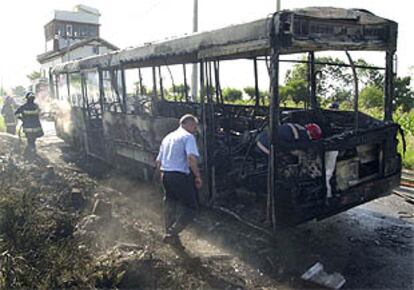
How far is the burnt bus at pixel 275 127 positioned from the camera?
15.2 ft

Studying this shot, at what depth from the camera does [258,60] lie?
7.11 meters

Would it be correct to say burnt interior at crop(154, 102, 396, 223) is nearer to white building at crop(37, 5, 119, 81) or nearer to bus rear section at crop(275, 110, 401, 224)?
bus rear section at crop(275, 110, 401, 224)

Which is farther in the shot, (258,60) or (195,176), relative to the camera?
(258,60)

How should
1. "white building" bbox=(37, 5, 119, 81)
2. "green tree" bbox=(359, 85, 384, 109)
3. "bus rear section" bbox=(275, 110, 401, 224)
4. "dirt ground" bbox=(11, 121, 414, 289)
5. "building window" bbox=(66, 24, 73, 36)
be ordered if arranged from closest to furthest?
"dirt ground" bbox=(11, 121, 414, 289) < "bus rear section" bbox=(275, 110, 401, 224) < "green tree" bbox=(359, 85, 384, 109) < "white building" bbox=(37, 5, 119, 81) < "building window" bbox=(66, 24, 73, 36)

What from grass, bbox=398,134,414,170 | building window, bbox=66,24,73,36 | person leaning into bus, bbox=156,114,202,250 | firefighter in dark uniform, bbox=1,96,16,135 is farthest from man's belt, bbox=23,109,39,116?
building window, bbox=66,24,73,36

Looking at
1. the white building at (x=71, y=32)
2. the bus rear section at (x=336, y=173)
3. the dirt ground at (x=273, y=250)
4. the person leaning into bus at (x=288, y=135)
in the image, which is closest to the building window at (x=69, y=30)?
the white building at (x=71, y=32)

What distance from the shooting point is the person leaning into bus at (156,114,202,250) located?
508cm

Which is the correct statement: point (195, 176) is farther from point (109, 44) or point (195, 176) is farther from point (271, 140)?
point (109, 44)

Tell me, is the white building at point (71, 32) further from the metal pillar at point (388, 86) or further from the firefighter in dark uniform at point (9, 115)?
the metal pillar at point (388, 86)

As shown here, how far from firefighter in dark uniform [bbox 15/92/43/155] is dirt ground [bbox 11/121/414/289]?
5.41 m

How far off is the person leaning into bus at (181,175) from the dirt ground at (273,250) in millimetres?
291

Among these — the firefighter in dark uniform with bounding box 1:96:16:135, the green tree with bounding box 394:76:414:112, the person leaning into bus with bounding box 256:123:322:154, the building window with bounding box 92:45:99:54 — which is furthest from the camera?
the building window with bounding box 92:45:99:54

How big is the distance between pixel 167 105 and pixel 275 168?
503 cm

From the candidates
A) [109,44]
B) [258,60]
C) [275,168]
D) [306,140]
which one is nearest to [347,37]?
[306,140]
